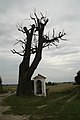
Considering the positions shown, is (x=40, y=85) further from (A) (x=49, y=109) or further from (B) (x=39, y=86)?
(A) (x=49, y=109)

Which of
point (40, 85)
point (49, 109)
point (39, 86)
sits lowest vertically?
point (49, 109)

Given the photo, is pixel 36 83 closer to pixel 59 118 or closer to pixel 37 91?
pixel 37 91

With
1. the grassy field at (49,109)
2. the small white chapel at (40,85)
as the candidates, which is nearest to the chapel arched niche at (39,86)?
the small white chapel at (40,85)

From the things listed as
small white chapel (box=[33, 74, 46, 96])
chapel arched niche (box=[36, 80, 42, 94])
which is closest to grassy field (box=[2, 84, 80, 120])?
small white chapel (box=[33, 74, 46, 96])

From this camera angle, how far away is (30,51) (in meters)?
32.0

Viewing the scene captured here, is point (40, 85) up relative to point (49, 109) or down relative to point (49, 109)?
up

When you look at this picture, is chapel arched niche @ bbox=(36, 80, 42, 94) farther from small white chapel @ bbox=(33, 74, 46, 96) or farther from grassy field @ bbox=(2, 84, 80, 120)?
grassy field @ bbox=(2, 84, 80, 120)

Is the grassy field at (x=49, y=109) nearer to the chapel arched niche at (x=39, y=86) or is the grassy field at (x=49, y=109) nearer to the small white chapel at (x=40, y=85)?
the small white chapel at (x=40, y=85)

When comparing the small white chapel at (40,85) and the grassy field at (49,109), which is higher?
the small white chapel at (40,85)

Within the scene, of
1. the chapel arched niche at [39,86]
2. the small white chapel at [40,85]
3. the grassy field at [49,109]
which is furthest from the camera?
the chapel arched niche at [39,86]

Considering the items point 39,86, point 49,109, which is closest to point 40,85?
point 39,86

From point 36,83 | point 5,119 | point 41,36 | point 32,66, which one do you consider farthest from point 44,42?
point 5,119

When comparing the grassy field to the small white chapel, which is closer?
the grassy field

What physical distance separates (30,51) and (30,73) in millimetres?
3546
